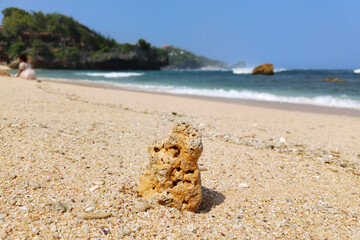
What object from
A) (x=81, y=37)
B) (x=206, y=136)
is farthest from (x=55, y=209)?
(x=81, y=37)

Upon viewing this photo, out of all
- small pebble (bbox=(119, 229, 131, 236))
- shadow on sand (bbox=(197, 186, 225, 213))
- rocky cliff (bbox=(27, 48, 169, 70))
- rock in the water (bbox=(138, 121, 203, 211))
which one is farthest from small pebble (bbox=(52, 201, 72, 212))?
rocky cliff (bbox=(27, 48, 169, 70))

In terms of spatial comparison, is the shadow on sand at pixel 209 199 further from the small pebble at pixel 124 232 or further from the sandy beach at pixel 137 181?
the small pebble at pixel 124 232

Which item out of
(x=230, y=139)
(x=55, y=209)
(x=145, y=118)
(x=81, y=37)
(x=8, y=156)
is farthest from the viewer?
(x=81, y=37)

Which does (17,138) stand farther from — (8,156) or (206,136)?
(206,136)

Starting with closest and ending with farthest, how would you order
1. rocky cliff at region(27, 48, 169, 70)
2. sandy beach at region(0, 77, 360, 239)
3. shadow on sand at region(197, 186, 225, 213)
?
1. sandy beach at region(0, 77, 360, 239)
2. shadow on sand at region(197, 186, 225, 213)
3. rocky cliff at region(27, 48, 169, 70)

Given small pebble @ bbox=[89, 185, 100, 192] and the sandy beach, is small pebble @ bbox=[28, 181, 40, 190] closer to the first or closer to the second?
the sandy beach

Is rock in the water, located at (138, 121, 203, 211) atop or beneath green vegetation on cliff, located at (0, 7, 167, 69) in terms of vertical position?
beneath

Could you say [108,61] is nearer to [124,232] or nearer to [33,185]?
[33,185]

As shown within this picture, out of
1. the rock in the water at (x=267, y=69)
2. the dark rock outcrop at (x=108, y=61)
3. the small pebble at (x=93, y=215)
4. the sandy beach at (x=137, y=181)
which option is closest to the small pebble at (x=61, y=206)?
the sandy beach at (x=137, y=181)

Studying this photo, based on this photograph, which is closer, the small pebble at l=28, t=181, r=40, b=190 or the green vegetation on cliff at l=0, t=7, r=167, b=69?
the small pebble at l=28, t=181, r=40, b=190
